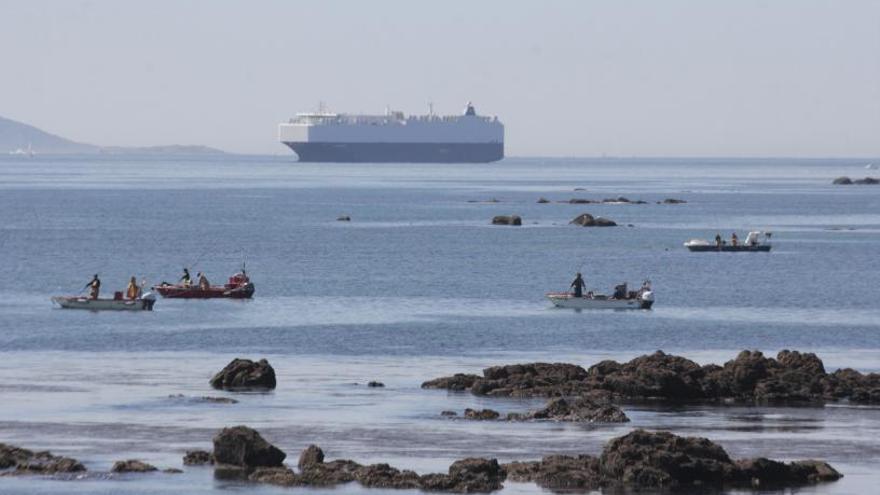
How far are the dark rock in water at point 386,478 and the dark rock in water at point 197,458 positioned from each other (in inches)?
128

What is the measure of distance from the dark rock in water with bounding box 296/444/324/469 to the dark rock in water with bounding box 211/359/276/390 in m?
11.7

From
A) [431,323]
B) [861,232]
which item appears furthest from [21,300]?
[861,232]

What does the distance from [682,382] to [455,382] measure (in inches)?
233

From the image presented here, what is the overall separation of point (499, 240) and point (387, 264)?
1023 inches

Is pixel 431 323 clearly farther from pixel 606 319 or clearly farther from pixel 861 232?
pixel 861 232

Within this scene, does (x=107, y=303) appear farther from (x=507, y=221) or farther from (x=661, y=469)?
(x=507, y=221)

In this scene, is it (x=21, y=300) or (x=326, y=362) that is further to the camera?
(x=21, y=300)

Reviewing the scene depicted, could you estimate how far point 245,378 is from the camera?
155ft

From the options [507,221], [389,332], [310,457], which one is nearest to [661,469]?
[310,457]

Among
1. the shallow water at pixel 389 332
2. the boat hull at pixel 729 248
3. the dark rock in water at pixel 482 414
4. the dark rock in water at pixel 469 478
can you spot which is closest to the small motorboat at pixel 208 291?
the shallow water at pixel 389 332

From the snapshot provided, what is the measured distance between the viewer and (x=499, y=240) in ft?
412

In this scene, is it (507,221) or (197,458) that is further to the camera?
(507,221)

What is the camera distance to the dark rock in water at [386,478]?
33.5m

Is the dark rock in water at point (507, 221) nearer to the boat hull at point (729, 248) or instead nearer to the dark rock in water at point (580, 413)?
the boat hull at point (729, 248)
